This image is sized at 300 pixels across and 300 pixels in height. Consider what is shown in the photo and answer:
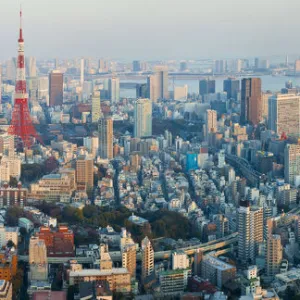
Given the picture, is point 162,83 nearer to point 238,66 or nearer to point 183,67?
point 238,66

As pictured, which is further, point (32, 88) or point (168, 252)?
point (32, 88)

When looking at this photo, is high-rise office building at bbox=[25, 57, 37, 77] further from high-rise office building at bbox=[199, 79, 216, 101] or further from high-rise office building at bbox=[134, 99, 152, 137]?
high-rise office building at bbox=[134, 99, 152, 137]

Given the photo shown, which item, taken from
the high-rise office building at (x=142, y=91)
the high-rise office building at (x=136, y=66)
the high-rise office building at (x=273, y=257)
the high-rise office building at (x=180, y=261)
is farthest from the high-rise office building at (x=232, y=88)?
the high-rise office building at (x=180, y=261)

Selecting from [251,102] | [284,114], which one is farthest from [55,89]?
[284,114]

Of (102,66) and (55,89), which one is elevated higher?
(102,66)

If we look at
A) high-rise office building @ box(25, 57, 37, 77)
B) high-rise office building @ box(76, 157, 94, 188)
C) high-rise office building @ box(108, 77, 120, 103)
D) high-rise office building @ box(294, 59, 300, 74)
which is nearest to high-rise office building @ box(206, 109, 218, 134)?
high-rise office building @ box(76, 157, 94, 188)

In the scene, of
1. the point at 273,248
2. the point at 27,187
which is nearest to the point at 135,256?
the point at 273,248
